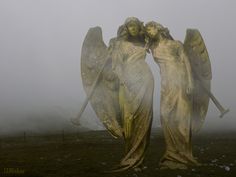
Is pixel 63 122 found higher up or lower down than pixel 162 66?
lower down

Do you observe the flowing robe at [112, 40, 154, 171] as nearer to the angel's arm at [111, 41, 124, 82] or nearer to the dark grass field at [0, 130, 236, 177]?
the angel's arm at [111, 41, 124, 82]

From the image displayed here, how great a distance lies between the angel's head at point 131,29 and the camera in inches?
344

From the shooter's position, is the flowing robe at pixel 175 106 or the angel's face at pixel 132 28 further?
the angel's face at pixel 132 28

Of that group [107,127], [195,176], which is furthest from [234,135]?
[107,127]

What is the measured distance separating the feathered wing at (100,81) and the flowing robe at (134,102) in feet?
0.54

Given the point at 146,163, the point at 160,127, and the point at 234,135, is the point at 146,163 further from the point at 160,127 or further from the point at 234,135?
the point at 234,135

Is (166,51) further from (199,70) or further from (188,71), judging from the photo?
(199,70)

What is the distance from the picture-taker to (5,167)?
8172 mm

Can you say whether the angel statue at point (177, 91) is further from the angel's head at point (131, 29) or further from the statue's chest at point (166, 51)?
the angel's head at point (131, 29)

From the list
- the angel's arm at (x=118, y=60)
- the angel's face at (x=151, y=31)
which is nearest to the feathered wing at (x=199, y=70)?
the angel's face at (x=151, y=31)

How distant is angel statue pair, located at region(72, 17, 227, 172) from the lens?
846cm

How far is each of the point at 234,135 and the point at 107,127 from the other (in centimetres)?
244

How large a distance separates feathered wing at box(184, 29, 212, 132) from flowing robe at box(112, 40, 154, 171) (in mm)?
839

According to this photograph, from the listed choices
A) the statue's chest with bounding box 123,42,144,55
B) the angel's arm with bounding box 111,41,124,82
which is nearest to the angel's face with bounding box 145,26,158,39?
the statue's chest with bounding box 123,42,144,55
